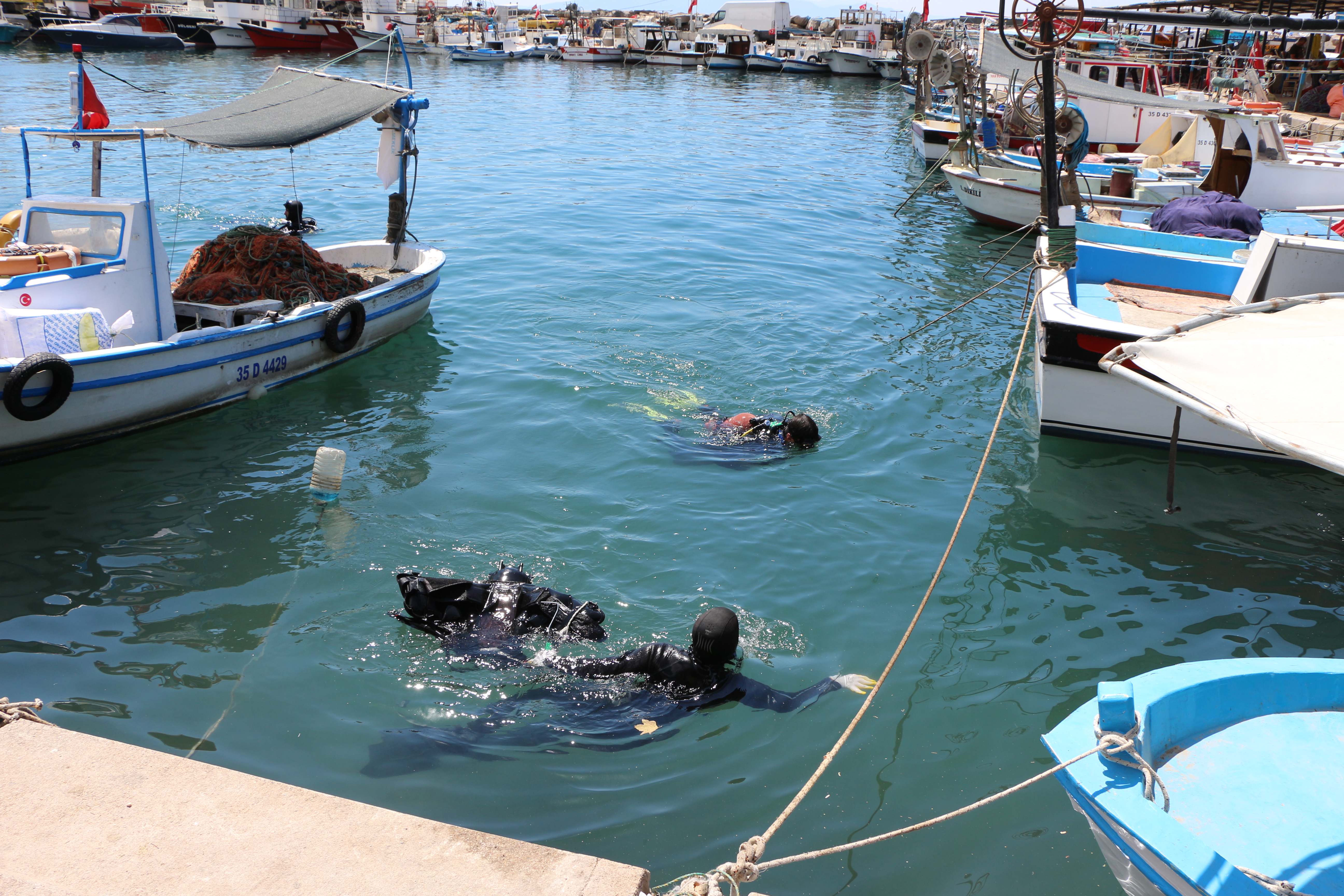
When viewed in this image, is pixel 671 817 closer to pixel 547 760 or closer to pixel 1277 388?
pixel 547 760

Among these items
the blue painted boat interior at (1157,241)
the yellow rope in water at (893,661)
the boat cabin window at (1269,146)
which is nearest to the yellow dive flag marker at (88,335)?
the yellow rope in water at (893,661)

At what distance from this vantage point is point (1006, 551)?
285 inches

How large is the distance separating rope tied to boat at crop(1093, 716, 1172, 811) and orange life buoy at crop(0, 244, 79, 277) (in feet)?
29.4

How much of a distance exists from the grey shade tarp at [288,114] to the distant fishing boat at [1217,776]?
343 inches

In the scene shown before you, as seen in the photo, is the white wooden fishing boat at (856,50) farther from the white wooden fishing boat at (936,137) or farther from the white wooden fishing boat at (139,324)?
the white wooden fishing boat at (139,324)

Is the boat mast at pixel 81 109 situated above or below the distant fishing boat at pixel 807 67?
below

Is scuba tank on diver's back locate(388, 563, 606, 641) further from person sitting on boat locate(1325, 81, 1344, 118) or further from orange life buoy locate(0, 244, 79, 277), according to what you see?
person sitting on boat locate(1325, 81, 1344, 118)

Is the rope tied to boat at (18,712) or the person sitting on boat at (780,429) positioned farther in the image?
the person sitting on boat at (780,429)

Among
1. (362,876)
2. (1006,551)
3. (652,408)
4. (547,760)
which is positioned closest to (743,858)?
(362,876)

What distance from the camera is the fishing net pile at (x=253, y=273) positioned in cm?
981

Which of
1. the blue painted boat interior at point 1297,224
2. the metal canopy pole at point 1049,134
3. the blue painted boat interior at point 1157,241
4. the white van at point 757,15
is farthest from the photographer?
the white van at point 757,15

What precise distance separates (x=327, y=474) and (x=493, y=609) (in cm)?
282

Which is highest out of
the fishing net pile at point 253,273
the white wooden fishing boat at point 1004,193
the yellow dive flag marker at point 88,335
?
the white wooden fishing boat at point 1004,193

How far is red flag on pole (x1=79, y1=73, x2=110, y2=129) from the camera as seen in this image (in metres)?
8.82
